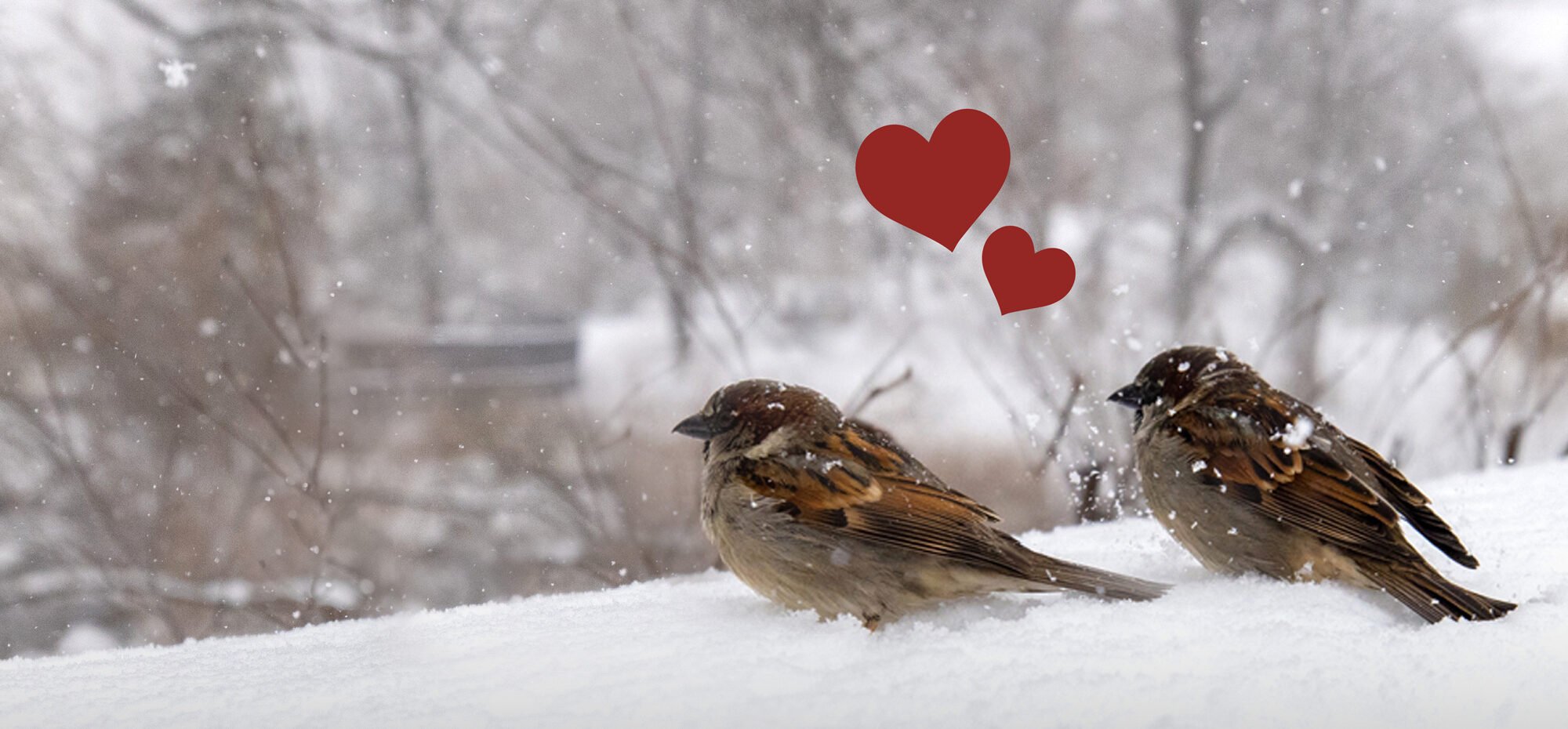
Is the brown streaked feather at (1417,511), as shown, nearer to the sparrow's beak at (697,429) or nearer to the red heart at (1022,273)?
the red heart at (1022,273)

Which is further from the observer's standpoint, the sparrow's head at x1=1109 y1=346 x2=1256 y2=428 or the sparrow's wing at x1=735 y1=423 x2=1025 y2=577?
the sparrow's head at x1=1109 y1=346 x2=1256 y2=428

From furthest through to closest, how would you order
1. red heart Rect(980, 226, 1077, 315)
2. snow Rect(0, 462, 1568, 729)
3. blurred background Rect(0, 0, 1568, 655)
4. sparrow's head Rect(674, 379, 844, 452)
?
1. blurred background Rect(0, 0, 1568, 655)
2. red heart Rect(980, 226, 1077, 315)
3. sparrow's head Rect(674, 379, 844, 452)
4. snow Rect(0, 462, 1568, 729)

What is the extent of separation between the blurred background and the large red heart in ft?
1.65

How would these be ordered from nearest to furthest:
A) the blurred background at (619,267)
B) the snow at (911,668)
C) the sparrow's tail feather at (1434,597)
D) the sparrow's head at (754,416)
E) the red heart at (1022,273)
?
the snow at (911,668) → the sparrow's tail feather at (1434,597) → the sparrow's head at (754,416) → the red heart at (1022,273) → the blurred background at (619,267)

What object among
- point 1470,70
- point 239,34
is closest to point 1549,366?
point 1470,70

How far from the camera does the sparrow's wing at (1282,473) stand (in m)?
1.05

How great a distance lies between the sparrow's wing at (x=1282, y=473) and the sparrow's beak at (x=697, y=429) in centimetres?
47

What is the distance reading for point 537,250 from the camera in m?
3.05

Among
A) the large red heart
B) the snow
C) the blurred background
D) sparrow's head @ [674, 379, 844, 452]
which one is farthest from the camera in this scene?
the blurred background

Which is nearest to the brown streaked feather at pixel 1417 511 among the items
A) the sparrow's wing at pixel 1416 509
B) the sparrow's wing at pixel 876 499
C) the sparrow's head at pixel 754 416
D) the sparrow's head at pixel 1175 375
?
the sparrow's wing at pixel 1416 509

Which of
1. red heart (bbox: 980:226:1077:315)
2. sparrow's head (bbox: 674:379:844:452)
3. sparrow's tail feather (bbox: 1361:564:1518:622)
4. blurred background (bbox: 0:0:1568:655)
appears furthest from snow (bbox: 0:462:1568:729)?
blurred background (bbox: 0:0:1568:655)

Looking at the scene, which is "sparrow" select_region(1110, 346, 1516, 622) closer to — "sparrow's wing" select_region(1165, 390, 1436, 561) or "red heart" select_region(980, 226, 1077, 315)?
"sparrow's wing" select_region(1165, 390, 1436, 561)

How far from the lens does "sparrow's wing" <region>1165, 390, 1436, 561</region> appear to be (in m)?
1.05

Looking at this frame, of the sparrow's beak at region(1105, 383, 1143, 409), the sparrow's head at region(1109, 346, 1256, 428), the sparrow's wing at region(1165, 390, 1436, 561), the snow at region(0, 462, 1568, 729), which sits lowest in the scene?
the snow at region(0, 462, 1568, 729)
